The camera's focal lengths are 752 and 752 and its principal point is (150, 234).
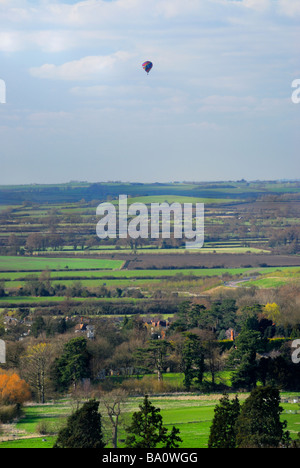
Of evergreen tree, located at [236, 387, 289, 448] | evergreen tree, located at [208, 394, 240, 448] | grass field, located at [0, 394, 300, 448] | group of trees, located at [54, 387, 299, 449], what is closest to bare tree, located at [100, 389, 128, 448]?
grass field, located at [0, 394, 300, 448]

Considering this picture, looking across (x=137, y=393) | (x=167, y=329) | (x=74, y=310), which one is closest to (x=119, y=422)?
(x=137, y=393)

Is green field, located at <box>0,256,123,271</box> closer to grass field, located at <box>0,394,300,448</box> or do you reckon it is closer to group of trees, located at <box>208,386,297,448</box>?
grass field, located at <box>0,394,300,448</box>

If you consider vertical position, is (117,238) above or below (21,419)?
above

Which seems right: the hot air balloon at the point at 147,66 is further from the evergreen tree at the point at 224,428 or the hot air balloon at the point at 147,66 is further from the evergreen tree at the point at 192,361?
the evergreen tree at the point at 224,428

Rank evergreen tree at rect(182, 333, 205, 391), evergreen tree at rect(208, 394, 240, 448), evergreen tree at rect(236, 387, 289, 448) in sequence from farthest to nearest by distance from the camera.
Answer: evergreen tree at rect(182, 333, 205, 391) → evergreen tree at rect(208, 394, 240, 448) → evergreen tree at rect(236, 387, 289, 448)

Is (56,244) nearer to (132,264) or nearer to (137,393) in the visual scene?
(132,264)
